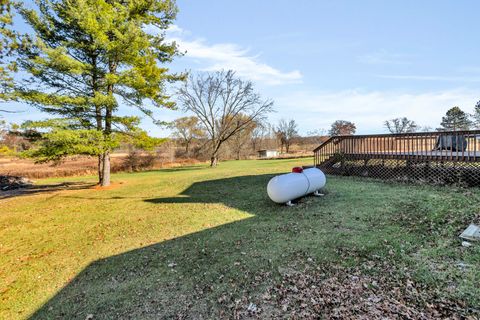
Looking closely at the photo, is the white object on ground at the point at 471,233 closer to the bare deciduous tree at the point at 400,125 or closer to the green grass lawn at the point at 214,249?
the green grass lawn at the point at 214,249

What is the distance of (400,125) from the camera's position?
111 feet

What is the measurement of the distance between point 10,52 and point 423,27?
17.2 m

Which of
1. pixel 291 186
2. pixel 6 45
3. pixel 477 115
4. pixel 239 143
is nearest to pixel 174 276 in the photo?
pixel 291 186

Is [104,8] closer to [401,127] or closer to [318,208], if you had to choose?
[318,208]

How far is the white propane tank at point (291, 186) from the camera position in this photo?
7.09m

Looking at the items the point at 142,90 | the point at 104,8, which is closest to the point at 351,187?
the point at 142,90

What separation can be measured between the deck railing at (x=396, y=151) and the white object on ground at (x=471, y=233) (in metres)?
4.36

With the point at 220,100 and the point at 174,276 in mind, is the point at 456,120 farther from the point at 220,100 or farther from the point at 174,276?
the point at 174,276

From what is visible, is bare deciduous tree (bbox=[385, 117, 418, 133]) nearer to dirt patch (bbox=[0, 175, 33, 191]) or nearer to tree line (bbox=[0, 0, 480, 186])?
tree line (bbox=[0, 0, 480, 186])

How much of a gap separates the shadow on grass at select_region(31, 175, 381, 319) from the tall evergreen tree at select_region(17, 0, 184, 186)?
8342 mm

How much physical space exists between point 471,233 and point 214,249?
183 inches

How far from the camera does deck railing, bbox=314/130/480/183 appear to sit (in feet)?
26.7

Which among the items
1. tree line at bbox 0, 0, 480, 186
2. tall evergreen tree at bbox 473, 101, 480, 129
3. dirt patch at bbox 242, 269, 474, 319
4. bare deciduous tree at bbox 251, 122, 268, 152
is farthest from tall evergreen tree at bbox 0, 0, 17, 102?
tall evergreen tree at bbox 473, 101, 480, 129

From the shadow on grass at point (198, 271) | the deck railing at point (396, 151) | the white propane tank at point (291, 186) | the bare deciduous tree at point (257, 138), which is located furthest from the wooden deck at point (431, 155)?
the bare deciduous tree at point (257, 138)
